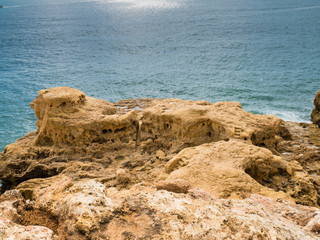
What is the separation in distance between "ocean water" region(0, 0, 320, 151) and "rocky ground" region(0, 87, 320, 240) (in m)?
6.02

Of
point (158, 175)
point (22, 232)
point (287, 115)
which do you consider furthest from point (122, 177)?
point (287, 115)

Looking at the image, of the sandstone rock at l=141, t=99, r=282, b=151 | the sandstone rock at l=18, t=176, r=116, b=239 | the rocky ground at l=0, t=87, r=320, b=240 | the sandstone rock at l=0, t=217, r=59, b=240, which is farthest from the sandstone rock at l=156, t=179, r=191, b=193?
the sandstone rock at l=141, t=99, r=282, b=151

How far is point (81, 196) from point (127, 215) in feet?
1.73

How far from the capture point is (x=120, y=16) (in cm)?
4534

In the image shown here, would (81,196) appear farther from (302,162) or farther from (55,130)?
(302,162)

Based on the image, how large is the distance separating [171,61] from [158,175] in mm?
18005

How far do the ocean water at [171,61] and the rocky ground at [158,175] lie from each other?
6.02 meters

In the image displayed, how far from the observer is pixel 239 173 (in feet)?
15.8

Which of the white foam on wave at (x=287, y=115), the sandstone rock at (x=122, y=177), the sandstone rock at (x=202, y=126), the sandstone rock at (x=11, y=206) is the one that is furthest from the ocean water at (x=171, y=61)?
the sandstone rock at (x=11, y=206)

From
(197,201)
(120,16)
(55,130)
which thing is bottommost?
(55,130)

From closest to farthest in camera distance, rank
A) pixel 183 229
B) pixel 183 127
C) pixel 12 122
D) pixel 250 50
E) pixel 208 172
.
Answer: pixel 183 229 < pixel 208 172 < pixel 183 127 < pixel 12 122 < pixel 250 50

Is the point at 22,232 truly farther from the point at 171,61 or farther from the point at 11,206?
the point at 171,61


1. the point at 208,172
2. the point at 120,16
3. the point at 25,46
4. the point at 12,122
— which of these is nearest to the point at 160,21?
the point at 120,16

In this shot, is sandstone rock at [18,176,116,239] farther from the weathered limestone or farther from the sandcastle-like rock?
the sandcastle-like rock
